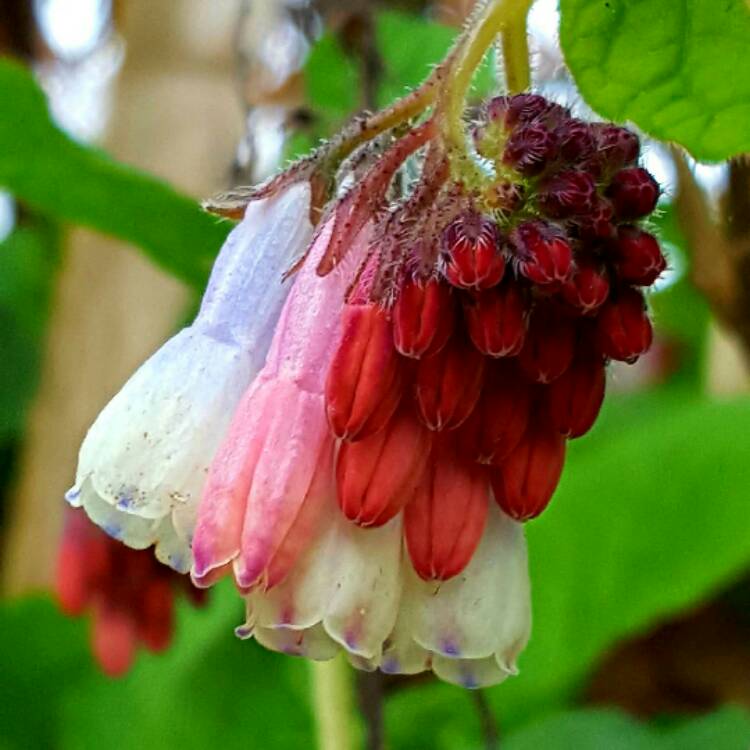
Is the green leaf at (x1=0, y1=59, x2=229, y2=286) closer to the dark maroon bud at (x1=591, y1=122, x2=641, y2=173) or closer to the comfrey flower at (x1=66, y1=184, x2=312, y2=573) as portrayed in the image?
the comfrey flower at (x1=66, y1=184, x2=312, y2=573)

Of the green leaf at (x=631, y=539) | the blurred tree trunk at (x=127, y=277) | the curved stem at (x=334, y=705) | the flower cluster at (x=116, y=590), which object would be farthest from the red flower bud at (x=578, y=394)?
the blurred tree trunk at (x=127, y=277)

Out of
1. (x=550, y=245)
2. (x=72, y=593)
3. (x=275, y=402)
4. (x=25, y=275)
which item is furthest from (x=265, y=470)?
(x=25, y=275)

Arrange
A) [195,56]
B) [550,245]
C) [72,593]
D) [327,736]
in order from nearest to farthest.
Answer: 1. [550,245]
2. [327,736]
3. [72,593]
4. [195,56]

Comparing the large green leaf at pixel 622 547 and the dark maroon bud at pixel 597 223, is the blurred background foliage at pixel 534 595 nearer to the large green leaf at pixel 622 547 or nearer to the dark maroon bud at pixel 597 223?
the large green leaf at pixel 622 547

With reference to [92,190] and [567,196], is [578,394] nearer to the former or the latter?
[567,196]

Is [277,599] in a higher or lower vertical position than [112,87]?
higher

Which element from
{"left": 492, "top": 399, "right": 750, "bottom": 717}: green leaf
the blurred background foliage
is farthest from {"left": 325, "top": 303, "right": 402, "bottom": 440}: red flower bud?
{"left": 492, "top": 399, "right": 750, "bottom": 717}: green leaf

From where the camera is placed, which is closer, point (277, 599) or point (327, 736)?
point (277, 599)

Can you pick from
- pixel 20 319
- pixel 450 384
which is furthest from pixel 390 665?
pixel 20 319

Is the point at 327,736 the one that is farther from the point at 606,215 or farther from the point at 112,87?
the point at 112,87
